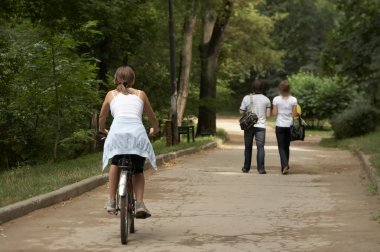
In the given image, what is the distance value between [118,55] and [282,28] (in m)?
52.4

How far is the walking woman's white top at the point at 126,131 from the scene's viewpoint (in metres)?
7.48

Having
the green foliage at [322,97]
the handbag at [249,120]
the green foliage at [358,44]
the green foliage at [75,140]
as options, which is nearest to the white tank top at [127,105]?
the handbag at [249,120]

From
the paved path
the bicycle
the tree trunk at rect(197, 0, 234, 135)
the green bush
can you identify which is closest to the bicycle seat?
the bicycle

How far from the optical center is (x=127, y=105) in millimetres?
7691

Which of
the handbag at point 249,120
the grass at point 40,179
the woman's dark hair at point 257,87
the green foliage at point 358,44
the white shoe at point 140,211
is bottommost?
the grass at point 40,179

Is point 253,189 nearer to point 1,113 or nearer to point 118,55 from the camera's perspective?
point 1,113

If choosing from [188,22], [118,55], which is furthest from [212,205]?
[188,22]

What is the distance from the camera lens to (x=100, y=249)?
282 inches

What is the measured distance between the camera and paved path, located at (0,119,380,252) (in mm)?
7395

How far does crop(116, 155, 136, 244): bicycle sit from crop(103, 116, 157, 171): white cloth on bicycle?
0.41ft

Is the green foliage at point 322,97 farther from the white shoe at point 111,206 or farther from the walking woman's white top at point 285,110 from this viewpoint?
the white shoe at point 111,206

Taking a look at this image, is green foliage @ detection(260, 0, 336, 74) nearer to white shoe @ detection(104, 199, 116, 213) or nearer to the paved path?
the paved path

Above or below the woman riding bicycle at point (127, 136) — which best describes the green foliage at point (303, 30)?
above

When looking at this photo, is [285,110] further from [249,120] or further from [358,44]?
[358,44]
